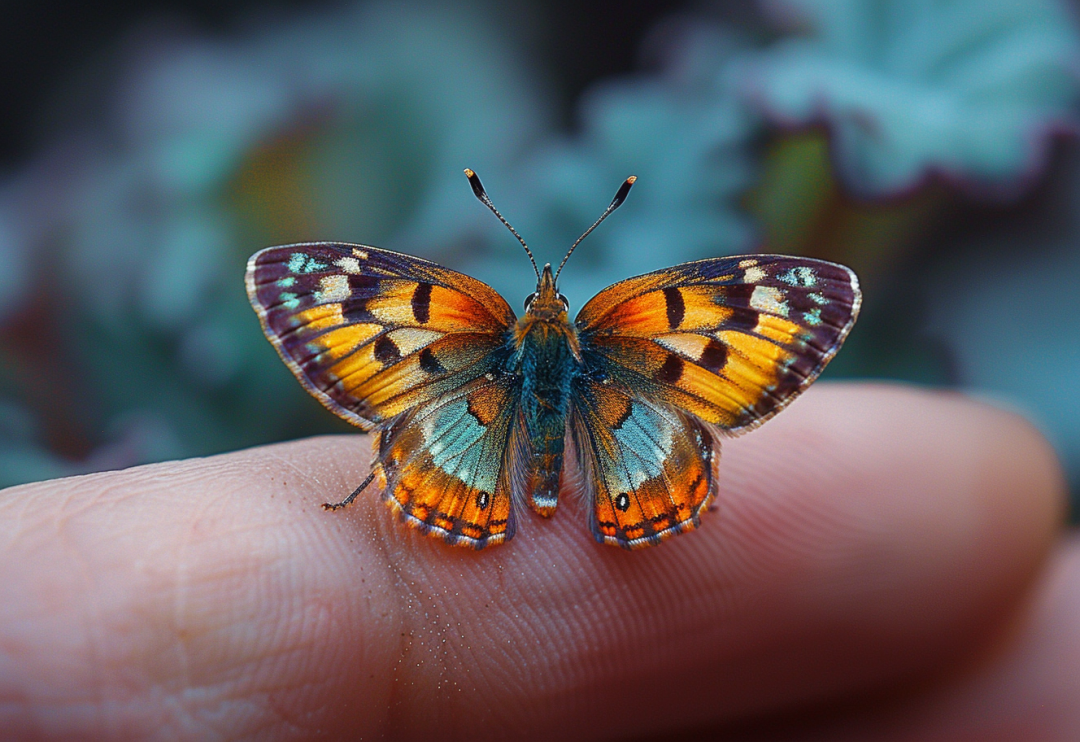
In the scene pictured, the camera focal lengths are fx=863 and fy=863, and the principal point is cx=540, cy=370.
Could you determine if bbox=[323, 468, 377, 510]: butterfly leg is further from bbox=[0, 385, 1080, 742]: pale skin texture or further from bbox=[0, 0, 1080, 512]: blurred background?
bbox=[0, 0, 1080, 512]: blurred background

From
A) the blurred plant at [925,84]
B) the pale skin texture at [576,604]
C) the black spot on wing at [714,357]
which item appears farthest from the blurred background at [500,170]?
the black spot on wing at [714,357]

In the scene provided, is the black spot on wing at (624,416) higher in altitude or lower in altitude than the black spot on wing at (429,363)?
lower

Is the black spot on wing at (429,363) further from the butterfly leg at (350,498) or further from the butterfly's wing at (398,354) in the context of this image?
the butterfly leg at (350,498)

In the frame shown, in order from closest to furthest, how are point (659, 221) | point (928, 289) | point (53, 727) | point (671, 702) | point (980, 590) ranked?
point (53, 727) < point (671, 702) < point (980, 590) < point (659, 221) < point (928, 289)

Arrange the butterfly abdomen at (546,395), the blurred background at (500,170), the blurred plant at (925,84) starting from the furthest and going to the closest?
the blurred background at (500,170) < the blurred plant at (925,84) < the butterfly abdomen at (546,395)

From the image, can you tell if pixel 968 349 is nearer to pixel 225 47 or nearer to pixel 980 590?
pixel 980 590

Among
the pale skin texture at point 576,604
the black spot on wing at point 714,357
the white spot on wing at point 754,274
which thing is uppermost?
the white spot on wing at point 754,274

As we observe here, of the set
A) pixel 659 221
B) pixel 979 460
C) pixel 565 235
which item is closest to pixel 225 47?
pixel 565 235
